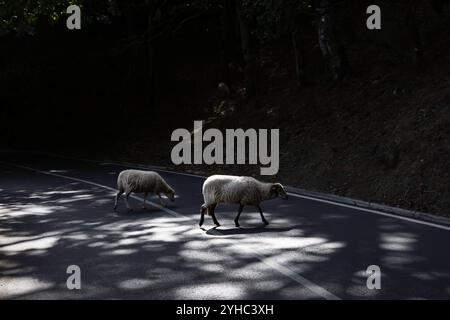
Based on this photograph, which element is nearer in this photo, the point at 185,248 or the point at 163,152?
the point at 185,248

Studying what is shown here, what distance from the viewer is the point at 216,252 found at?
383 inches

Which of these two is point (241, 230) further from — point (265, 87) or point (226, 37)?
point (226, 37)

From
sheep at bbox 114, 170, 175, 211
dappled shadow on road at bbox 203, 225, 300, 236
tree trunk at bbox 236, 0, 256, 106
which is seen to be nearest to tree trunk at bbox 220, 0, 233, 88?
tree trunk at bbox 236, 0, 256, 106

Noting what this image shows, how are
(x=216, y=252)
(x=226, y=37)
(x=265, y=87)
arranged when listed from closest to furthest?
1. (x=216, y=252)
2. (x=265, y=87)
3. (x=226, y=37)

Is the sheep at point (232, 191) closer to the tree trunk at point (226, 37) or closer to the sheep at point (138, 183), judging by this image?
the sheep at point (138, 183)

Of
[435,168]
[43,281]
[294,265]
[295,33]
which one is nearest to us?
[43,281]

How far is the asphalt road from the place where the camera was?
7.56 m

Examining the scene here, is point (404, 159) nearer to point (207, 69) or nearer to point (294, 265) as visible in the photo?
point (294, 265)

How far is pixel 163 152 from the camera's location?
29359 mm

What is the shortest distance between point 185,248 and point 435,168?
7.92 m

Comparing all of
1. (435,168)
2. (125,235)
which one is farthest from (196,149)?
(125,235)

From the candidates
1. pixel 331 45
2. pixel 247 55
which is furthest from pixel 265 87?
pixel 331 45

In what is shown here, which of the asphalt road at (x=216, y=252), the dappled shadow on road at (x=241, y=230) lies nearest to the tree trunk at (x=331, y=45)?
the asphalt road at (x=216, y=252)

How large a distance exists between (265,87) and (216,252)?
22239 millimetres
